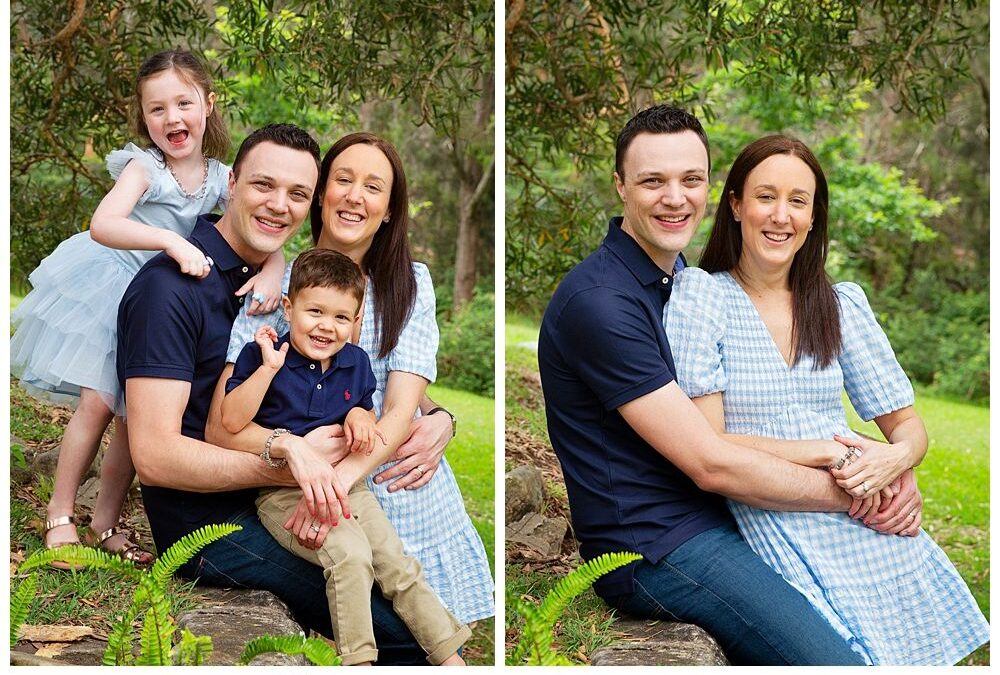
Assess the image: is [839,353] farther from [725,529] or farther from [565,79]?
[565,79]

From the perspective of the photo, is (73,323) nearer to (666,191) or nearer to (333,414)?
(333,414)

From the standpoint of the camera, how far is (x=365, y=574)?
233cm

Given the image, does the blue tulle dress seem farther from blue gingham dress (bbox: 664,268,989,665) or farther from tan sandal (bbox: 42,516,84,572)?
blue gingham dress (bbox: 664,268,989,665)

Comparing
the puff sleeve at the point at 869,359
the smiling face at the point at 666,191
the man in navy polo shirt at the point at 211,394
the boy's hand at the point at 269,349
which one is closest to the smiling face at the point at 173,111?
the man in navy polo shirt at the point at 211,394

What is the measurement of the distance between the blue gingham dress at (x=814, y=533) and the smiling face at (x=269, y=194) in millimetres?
883

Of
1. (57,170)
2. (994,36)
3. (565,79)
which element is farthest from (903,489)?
(57,170)

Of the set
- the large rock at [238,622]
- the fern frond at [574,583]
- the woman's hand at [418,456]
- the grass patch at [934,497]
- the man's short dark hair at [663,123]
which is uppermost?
the man's short dark hair at [663,123]

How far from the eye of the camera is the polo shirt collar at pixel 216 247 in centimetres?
252

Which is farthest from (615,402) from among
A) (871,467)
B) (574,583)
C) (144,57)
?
(144,57)

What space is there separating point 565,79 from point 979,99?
8.19 metres

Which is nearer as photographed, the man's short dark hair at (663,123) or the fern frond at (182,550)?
the fern frond at (182,550)

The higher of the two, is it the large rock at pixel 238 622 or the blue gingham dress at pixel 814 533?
the blue gingham dress at pixel 814 533

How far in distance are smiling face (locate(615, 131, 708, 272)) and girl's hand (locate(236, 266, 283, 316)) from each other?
83cm

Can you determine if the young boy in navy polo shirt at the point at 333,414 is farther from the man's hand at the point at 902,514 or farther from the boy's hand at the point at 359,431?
the man's hand at the point at 902,514
